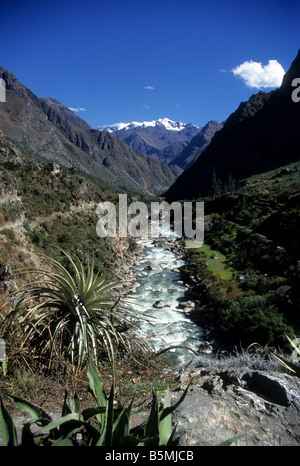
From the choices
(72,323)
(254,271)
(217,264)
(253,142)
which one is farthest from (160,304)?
(253,142)

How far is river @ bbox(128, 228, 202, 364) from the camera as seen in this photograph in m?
12.9

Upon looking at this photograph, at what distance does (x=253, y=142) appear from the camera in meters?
114

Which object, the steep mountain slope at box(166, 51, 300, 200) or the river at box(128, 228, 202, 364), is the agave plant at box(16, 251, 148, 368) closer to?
the river at box(128, 228, 202, 364)

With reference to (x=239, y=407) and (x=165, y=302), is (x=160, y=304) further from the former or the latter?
(x=239, y=407)

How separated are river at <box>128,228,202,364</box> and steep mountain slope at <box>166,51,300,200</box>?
6996 cm

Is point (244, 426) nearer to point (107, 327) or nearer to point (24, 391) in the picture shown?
point (107, 327)

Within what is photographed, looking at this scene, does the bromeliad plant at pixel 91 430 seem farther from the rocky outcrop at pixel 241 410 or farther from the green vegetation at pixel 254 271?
the green vegetation at pixel 254 271

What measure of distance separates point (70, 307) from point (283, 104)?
128 meters

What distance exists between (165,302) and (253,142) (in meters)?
116

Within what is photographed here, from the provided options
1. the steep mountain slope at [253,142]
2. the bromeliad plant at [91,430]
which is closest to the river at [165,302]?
the bromeliad plant at [91,430]

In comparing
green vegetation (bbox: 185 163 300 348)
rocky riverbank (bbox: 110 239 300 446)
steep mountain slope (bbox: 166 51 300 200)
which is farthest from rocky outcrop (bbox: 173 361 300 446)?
steep mountain slope (bbox: 166 51 300 200)

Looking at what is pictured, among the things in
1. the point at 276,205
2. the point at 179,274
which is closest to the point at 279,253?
the point at 179,274

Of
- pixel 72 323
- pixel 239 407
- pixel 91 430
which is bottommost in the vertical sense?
pixel 239 407

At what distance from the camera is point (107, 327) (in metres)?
4.00
